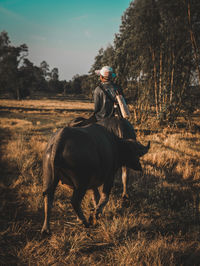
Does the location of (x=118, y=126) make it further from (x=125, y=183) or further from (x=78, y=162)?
(x=78, y=162)

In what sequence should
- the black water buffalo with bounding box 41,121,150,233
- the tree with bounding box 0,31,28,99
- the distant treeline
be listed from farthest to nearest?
the tree with bounding box 0,31,28,99 → the distant treeline → the black water buffalo with bounding box 41,121,150,233

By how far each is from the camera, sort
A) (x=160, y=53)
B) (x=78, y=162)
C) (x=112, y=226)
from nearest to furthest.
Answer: (x=78, y=162) → (x=112, y=226) → (x=160, y=53)

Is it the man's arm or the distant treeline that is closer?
the man's arm

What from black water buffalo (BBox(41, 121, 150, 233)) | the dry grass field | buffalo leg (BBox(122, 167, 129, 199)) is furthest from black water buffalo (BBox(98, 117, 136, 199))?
the dry grass field

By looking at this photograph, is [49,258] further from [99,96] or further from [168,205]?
[99,96]

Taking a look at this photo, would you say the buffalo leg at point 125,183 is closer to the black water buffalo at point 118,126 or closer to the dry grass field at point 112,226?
the dry grass field at point 112,226

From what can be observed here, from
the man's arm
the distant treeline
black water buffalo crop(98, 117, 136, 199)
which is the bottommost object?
black water buffalo crop(98, 117, 136, 199)

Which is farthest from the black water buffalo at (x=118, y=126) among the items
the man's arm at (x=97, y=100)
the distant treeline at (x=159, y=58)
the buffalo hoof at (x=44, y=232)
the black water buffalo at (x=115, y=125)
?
the distant treeline at (x=159, y=58)

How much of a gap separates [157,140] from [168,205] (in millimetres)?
5627

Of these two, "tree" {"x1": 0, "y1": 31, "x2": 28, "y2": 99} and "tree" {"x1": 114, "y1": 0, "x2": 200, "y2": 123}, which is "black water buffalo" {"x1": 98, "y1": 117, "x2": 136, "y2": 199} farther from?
"tree" {"x1": 0, "y1": 31, "x2": 28, "y2": 99}

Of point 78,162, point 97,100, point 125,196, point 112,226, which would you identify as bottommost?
point 125,196

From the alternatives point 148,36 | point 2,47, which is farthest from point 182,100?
point 2,47

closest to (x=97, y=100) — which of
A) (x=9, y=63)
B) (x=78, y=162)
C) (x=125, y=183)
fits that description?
(x=125, y=183)

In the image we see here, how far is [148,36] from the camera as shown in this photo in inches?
450
